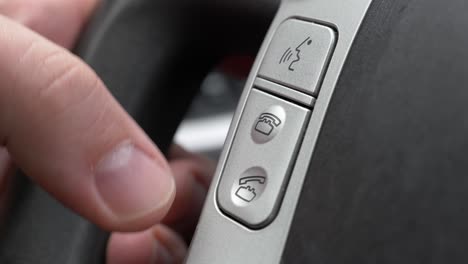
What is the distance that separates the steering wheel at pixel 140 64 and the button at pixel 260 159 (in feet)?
0.27

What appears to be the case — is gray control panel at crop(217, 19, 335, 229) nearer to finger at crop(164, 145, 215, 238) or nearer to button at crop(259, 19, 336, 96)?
button at crop(259, 19, 336, 96)

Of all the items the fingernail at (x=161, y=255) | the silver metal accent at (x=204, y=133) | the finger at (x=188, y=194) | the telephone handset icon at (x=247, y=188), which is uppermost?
the silver metal accent at (x=204, y=133)

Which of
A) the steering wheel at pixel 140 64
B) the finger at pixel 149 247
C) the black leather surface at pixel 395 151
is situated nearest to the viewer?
the black leather surface at pixel 395 151

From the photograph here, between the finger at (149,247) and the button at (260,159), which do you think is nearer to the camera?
the button at (260,159)

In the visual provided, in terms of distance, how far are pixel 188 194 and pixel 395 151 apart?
325 mm

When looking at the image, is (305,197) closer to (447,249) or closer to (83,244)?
(447,249)

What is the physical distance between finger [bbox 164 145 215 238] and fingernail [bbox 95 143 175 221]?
0.21 meters

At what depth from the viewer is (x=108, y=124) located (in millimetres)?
328

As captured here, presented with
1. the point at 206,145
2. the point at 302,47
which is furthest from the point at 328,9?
the point at 206,145

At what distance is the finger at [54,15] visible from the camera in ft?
1.70

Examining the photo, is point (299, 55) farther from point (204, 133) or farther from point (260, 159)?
point (204, 133)

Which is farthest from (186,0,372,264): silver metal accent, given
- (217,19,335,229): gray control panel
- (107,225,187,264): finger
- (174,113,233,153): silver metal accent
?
(174,113,233,153): silver metal accent

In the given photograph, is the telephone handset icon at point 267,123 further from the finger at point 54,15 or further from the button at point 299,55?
the finger at point 54,15

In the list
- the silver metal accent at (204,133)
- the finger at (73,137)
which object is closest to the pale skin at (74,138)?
the finger at (73,137)
